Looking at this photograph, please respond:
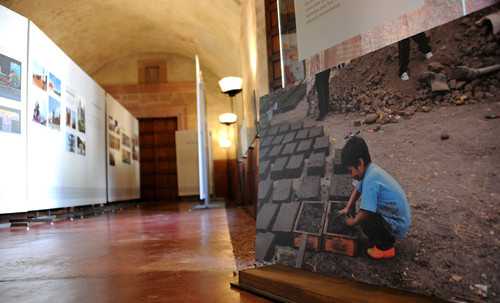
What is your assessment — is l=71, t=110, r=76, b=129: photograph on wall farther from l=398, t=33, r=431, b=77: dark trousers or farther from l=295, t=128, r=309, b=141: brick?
l=398, t=33, r=431, b=77: dark trousers

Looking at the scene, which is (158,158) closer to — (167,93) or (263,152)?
(167,93)

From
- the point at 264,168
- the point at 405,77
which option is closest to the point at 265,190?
the point at 264,168

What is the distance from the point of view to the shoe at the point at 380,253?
0.85 metres

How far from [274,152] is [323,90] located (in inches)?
11.5

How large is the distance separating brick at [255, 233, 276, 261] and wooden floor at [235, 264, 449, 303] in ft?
0.18

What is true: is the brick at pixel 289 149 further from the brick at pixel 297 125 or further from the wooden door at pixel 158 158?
the wooden door at pixel 158 158

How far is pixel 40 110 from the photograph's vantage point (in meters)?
5.37

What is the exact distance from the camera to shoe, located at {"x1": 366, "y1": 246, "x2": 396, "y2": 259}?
85 centimetres

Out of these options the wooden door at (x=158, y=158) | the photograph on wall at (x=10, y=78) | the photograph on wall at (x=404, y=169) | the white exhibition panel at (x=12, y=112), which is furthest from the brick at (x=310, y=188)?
the wooden door at (x=158, y=158)

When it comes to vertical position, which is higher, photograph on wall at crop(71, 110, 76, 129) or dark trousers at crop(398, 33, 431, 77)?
photograph on wall at crop(71, 110, 76, 129)

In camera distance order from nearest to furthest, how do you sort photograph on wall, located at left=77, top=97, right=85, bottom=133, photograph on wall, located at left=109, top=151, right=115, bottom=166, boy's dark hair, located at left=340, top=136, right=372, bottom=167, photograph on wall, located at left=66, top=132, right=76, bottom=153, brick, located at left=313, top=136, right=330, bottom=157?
boy's dark hair, located at left=340, top=136, right=372, bottom=167 → brick, located at left=313, top=136, right=330, bottom=157 → photograph on wall, located at left=66, top=132, right=76, bottom=153 → photograph on wall, located at left=77, top=97, right=85, bottom=133 → photograph on wall, located at left=109, top=151, right=115, bottom=166

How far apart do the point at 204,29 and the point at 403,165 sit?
12.2 meters

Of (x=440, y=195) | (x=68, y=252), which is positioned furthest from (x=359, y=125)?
(x=68, y=252)

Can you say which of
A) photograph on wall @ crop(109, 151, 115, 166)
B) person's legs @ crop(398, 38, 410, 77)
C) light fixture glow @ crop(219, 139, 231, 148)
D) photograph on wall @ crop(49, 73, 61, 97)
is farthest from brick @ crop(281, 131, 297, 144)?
light fixture glow @ crop(219, 139, 231, 148)
